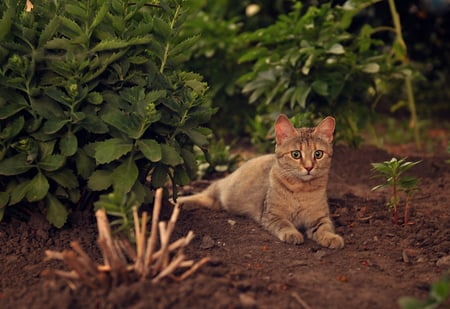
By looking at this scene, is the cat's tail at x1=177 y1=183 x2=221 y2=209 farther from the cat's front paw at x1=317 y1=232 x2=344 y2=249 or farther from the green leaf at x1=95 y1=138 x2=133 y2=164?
the green leaf at x1=95 y1=138 x2=133 y2=164

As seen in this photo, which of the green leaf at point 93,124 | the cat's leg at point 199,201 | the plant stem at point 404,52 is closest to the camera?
the green leaf at point 93,124

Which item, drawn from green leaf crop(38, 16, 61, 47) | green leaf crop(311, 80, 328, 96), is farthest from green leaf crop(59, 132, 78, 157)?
green leaf crop(311, 80, 328, 96)

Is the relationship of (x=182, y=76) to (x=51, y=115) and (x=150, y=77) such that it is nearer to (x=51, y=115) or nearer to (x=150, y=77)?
(x=150, y=77)

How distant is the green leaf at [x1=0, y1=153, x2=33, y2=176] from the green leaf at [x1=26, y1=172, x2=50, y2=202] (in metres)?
0.08

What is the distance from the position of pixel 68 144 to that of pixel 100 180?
0.28 metres

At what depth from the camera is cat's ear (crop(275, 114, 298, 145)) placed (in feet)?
15.3

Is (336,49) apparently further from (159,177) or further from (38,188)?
(38,188)

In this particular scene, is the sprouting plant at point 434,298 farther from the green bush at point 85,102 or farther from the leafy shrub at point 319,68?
the leafy shrub at point 319,68

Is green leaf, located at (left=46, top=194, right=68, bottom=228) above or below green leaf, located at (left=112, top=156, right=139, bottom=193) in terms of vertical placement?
below

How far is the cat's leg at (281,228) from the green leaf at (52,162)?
61.6 inches

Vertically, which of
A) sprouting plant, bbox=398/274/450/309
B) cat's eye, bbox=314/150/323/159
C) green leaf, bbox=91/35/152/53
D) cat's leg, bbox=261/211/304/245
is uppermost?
green leaf, bbox=91/35/152/53

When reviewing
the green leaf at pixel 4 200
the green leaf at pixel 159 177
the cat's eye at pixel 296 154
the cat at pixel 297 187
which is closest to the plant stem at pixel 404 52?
the cat at pixel 297 187

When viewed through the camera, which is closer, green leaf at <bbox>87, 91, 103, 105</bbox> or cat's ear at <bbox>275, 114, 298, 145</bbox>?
green leaf at <bbox>87, 91, 103, 105</bbox>

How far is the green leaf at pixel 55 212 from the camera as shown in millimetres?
3920
